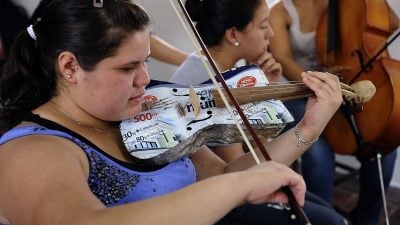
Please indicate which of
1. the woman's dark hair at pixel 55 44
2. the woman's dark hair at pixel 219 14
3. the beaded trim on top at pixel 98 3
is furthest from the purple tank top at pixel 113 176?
the woman's dark hair at pixel 219 14

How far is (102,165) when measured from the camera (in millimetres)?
748

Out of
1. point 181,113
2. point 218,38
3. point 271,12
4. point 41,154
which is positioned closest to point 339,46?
point 271,12

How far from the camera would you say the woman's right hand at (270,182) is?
56 cm

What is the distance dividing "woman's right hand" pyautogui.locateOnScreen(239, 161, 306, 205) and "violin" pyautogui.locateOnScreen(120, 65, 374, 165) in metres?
0.27

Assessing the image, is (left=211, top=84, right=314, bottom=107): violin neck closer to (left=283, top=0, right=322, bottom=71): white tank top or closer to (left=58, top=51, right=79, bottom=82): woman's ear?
(left=58, top=51, right=79, bottom=82): woman's ear

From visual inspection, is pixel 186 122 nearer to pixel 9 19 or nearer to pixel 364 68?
pixel 364 68

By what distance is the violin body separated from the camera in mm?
813

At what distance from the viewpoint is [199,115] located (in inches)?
34.9

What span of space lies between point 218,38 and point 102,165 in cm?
67

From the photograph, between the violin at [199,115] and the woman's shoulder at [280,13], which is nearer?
the violin at [199,115]

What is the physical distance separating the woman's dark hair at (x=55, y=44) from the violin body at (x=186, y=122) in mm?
168

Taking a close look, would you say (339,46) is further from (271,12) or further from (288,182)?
(288,182)

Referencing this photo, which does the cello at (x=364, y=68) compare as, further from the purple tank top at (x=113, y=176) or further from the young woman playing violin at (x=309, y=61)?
the purple tank top at (x=113, y=176)

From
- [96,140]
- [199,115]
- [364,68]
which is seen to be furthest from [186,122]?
[364,68]
